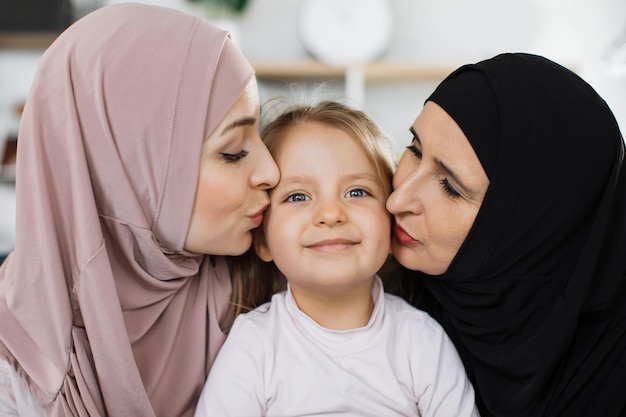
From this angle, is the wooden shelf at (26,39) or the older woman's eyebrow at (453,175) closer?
the older woman's eyebrow at (453,175)

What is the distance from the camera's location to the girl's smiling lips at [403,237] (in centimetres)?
149

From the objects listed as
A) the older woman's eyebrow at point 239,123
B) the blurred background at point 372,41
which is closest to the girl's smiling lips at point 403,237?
the older woman's eyebrow at point 239,123

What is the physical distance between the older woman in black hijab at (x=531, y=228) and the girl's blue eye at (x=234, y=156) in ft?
1.17

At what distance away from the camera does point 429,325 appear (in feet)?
5.13

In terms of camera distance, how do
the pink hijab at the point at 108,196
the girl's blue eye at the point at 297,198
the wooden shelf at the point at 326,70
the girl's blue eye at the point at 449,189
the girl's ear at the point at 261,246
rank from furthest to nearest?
the wooden shelf at the point at 326,70
the girl's ear at the point at 261,246
the girl's blue eye at the point at 297,198
the girl's blue eye at the point at 449,189
the pink hijab at the point at 108,196

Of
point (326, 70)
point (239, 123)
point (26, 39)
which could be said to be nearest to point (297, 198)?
point (239, 123)

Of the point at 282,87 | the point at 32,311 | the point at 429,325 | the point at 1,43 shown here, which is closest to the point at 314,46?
the point at 282,87

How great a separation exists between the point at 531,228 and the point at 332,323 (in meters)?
0.52

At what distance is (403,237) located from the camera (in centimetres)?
151

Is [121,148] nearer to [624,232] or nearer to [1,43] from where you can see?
[624,232]

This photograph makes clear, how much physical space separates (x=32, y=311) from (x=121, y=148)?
378 mm

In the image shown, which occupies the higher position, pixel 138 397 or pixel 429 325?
pixel 429 325

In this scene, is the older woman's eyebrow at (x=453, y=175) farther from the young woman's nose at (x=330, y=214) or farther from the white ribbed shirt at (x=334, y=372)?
the white ribbed shirt at (x=334, y=372)

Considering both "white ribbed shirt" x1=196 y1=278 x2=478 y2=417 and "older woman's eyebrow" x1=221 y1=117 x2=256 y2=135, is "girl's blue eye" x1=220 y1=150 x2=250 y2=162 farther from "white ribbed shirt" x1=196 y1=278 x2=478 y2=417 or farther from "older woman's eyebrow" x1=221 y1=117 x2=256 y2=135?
"white ribbed shirt" x1=196 y1=278 x2=478 y2=417
